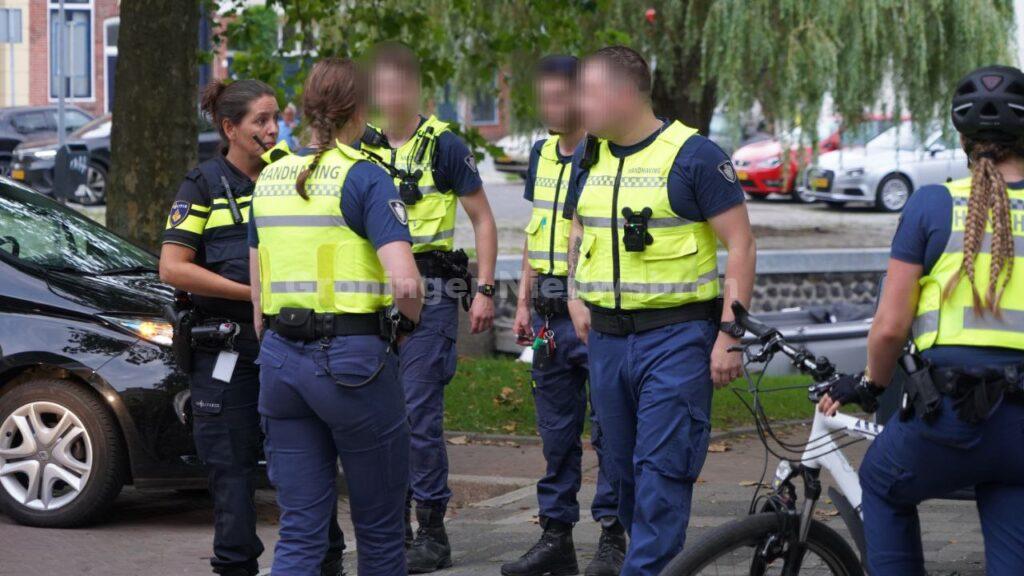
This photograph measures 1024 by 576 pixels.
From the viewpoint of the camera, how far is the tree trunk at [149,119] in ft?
29.9

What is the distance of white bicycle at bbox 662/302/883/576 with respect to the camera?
12.8 ft

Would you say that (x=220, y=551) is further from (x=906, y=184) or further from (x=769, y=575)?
(x=906, y=184)

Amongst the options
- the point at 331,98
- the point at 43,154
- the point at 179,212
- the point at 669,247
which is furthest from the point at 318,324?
the point at 43,154

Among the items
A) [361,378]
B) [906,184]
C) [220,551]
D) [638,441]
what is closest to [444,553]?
[220,551]

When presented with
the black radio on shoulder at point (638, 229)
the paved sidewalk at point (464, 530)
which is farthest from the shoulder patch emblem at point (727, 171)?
the paved sidewalk at point (464, 530)

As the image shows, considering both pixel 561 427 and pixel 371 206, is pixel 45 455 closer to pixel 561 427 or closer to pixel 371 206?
pixel 561 427

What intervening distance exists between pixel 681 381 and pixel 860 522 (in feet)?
2.33

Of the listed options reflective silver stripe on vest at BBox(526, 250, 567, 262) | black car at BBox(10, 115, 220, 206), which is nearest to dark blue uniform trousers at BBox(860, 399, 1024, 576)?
reflective silver stripe on vest at BBox(526, 250, 567, 262)

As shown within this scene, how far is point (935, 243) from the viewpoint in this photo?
352cm

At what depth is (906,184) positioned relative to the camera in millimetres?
25031

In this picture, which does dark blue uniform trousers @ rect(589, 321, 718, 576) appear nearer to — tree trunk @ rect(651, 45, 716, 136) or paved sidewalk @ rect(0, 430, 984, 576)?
paved sidewalk @ rect(0, 430, 984, 576)

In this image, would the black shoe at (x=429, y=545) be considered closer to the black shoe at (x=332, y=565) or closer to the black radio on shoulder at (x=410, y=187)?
the black shoe at (x=332, y=565)

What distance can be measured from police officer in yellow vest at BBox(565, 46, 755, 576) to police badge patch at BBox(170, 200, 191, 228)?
136 cm

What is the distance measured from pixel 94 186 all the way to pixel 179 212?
18300mm
